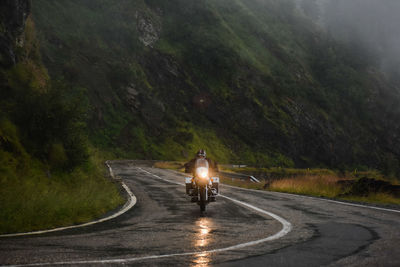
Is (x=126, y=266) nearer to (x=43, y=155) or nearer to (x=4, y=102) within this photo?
(x=43, y=155)

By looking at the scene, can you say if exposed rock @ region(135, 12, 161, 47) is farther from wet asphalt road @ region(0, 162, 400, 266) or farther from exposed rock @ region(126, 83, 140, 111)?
wet asphalt road @ region(0, 162, 400, 266)

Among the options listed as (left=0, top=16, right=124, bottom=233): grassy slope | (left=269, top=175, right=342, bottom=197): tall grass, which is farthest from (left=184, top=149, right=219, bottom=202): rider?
(left=269, top=175, right=342, bottom=197): tall grass

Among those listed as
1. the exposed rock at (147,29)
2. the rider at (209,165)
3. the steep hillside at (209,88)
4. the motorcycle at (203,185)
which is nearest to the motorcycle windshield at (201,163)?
the motorcycle at (203,185)

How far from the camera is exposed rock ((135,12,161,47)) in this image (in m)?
80.6

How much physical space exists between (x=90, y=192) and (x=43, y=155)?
9.56 ft

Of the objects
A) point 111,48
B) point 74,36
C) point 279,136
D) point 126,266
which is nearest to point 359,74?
point 279,136

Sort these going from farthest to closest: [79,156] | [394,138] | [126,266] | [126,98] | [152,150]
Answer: [394,138] → [126,98] → [152,150] → [79,156] → [126,266]

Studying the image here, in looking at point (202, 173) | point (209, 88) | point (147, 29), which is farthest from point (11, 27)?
point (147, 29)

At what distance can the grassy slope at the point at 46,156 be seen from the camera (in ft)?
27.3

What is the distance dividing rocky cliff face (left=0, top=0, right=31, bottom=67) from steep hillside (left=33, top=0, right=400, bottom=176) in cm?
3904

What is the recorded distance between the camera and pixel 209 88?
254 feet

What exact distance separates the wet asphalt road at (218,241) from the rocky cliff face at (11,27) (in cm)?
1084

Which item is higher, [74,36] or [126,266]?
[74,36]

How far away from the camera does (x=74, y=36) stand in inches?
2731
